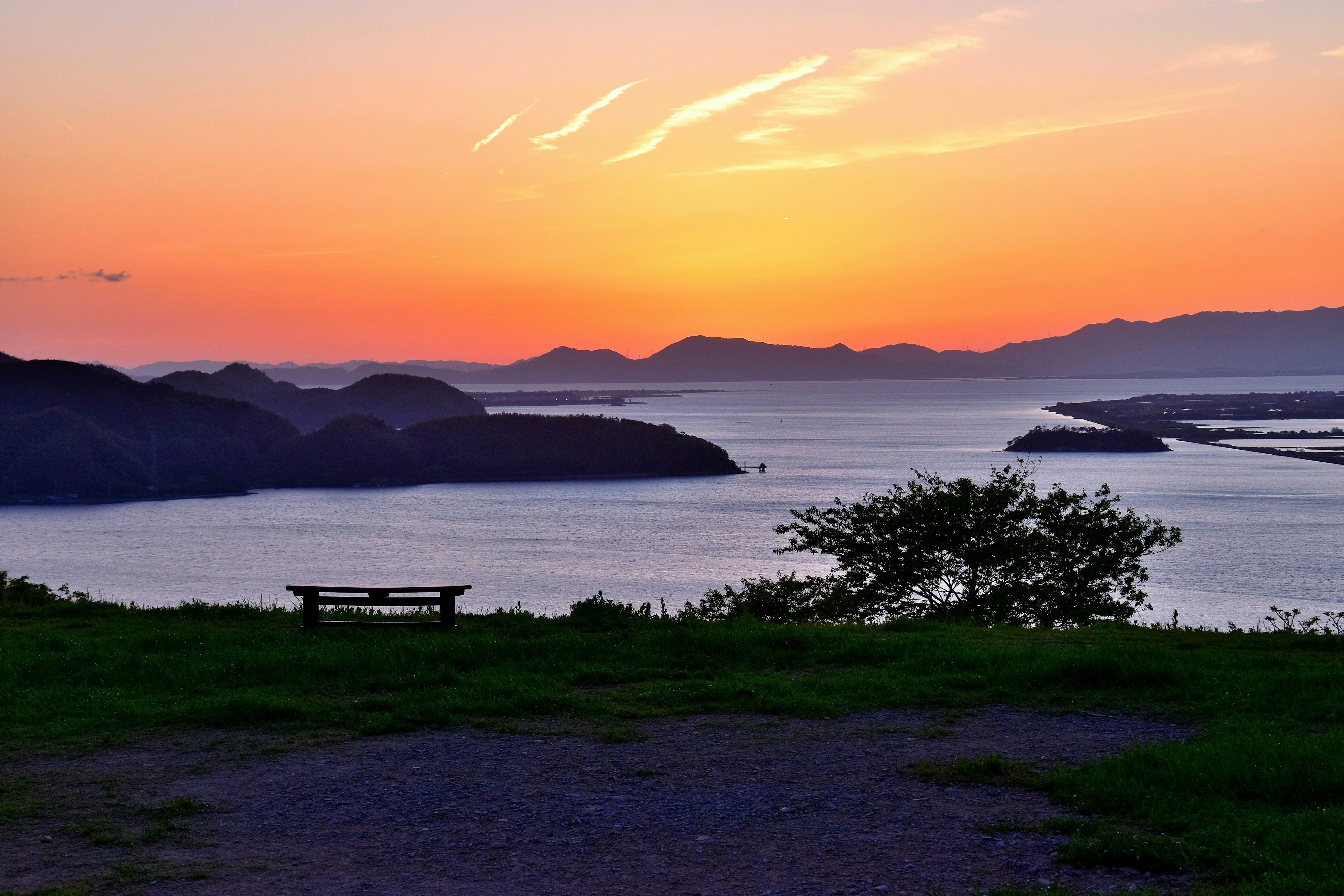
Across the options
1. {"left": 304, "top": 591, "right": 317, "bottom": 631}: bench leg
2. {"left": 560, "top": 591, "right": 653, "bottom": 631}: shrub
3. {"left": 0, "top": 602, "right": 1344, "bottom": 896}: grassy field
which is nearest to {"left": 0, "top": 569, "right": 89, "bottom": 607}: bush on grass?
{"left": 0, "top": 602, "right": 1344, "bottom": 896}: grassy field

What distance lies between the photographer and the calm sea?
55.7m

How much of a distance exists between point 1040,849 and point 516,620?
7912 millimetres

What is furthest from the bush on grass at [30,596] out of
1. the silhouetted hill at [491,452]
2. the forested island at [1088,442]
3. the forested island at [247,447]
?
the forested island at [1088,442]

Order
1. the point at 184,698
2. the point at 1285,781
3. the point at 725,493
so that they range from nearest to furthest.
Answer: the point at 1285,781 < the point at 184,698 < the point at 725,493

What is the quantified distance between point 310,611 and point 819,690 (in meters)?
6.40

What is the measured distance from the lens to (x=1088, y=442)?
145875mm

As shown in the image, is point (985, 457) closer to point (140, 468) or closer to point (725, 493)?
point (725, 493)

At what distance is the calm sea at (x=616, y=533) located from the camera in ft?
183

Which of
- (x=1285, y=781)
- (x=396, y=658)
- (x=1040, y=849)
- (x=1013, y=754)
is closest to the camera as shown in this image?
(x=1040, y=849)

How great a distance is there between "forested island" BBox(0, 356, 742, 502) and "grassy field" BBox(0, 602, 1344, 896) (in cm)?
12072

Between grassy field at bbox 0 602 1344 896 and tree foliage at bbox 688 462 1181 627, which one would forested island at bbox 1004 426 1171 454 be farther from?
grassy field at bbox 0 602 1344 896

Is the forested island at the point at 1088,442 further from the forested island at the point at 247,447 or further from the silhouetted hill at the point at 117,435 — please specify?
the silhouetted hill at the point at 117,435

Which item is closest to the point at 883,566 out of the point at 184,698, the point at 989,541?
the point at 989,541

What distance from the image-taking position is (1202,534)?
2790 inches
